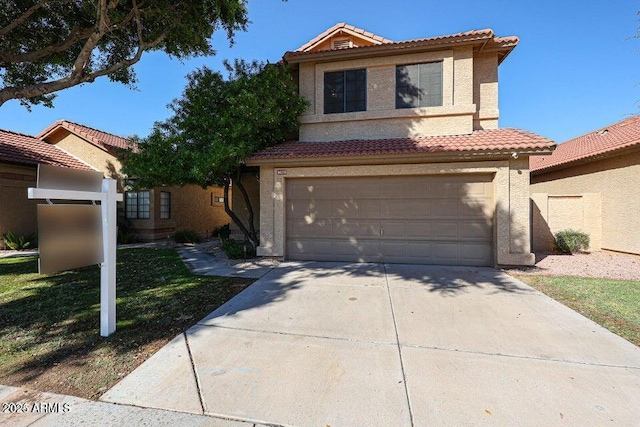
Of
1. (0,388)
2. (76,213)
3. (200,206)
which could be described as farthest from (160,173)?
(200,206)

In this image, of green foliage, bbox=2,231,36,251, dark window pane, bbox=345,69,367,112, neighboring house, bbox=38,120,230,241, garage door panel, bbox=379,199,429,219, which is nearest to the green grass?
garage door panel, bbox=379,199,429,219

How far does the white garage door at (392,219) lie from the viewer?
774 cm

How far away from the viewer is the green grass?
409 centimetres

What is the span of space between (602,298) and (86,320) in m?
8.78

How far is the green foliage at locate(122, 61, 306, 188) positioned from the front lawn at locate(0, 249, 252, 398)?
2.75 m

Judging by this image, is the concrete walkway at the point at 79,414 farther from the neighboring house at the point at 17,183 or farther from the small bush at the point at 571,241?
the neighboring house at the point at 17,183

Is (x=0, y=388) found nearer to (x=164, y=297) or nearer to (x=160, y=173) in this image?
(x=164, y=297)

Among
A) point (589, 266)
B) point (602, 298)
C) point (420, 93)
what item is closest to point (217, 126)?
point (420, 93)

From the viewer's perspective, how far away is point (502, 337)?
369 centimetres

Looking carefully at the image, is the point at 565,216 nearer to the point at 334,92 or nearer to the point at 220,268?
the point at 334,92

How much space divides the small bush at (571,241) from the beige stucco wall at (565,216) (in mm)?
313

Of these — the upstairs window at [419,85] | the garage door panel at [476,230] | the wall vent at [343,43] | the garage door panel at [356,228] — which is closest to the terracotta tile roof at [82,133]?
the wall vent at [343,43]

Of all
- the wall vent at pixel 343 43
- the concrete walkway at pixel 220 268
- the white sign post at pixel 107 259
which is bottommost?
the concrete walkway at pixel 220 268

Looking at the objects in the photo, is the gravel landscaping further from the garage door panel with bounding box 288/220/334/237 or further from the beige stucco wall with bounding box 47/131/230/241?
the beige stucco wall with bounding box 47/131/230/241
